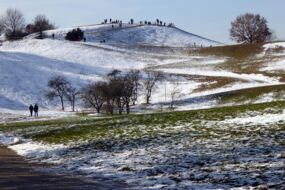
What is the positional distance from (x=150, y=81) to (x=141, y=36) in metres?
63.6

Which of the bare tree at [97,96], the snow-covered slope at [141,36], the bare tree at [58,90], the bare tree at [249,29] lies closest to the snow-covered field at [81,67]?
Answer: the bare tree at [58,90]

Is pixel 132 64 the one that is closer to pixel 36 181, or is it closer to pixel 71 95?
pixel 71 95

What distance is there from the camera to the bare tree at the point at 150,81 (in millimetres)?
70938

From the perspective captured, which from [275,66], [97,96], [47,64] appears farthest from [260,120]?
[47,64]

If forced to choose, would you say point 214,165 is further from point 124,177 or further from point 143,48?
point 143,48

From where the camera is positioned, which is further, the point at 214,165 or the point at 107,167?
the point at 107,167

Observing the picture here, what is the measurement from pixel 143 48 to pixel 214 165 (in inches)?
4216

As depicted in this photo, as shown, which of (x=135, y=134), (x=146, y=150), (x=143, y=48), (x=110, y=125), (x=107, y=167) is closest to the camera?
(x=107, y=167)

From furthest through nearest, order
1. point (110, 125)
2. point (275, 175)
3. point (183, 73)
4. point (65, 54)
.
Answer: point (65, 54), point (183, 73), point (110, 125), point (275, 175)

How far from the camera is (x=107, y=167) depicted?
15867 mm

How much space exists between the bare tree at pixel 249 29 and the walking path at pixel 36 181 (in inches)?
4585

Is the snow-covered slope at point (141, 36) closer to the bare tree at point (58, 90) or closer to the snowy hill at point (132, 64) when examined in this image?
the snowy hill at point (132, 64)

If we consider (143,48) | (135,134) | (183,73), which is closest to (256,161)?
(135,134)

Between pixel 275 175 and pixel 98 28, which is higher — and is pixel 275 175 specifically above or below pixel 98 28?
below
